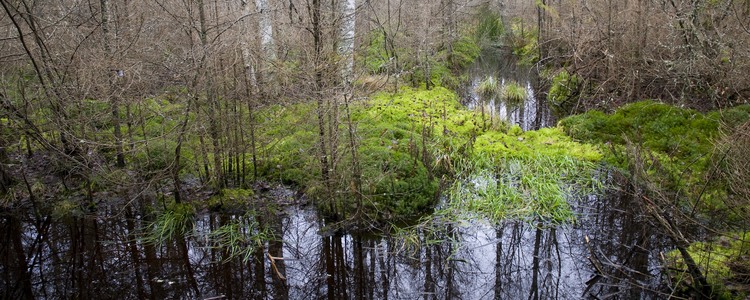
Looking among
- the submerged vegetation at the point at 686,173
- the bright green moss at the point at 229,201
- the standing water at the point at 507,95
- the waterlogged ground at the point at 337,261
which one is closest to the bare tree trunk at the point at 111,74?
the waterlogged ground at the point at 337,261

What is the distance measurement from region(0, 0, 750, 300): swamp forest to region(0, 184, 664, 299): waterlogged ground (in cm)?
3

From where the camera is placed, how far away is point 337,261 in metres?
6.27

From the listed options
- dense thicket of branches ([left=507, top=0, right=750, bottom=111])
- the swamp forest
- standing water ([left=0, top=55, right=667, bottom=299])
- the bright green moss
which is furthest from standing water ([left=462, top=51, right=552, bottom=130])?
the bright green moss

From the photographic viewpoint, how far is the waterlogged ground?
18.3ft

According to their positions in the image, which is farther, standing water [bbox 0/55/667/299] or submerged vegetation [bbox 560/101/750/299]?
standing water [bbox 0/55/667/299]

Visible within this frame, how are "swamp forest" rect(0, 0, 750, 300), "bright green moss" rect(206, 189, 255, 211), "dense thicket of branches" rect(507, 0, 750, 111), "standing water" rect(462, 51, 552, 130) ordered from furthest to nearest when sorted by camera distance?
"standing water" rect(462, 51, 552, 130) → "dense thicket of branches" rect(507, 0, 750, 111) → "bright green moss" rect(206, 189, 255, 211) → "swamp forest" rect(0, 0, 750, 300)

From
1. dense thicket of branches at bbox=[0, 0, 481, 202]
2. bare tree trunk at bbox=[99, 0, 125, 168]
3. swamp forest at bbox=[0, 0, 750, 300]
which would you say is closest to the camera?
swamp forest at bbox=[0, 0, 750, 300]

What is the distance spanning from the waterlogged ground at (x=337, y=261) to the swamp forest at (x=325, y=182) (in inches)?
1.1

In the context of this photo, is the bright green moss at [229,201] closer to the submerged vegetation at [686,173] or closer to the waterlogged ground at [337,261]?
the waterlogged ground at [337,261]

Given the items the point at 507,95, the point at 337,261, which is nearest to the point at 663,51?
the point at 507,95

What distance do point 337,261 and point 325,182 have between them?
1038 mm

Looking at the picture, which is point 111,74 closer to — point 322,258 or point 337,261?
point 322,258

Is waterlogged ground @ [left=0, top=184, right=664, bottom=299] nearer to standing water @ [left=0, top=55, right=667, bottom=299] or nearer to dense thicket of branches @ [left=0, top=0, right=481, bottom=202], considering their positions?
standing water @ [left=0, top=55, right=667, bottom=299]

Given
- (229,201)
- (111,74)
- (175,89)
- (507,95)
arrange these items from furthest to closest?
(507,95) < (175,89) < (229,201) < (111,74)
